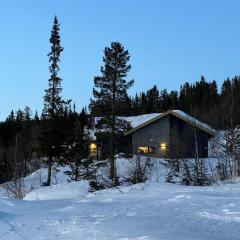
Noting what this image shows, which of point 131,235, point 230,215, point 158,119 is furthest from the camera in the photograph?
point 158,119

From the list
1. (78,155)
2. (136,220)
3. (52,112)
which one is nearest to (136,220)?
(136,220)

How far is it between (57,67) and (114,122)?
35.5ft

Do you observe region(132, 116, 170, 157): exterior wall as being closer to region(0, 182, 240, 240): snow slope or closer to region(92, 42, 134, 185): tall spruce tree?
region(92, 42, 134, 185): tall spruce tree

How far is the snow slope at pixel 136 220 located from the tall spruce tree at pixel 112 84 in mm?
27753

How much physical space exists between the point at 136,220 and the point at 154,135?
1882 inches

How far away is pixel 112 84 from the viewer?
4300cm

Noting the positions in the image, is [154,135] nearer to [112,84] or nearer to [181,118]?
[181,118]

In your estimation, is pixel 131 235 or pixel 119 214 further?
pixel 119 214

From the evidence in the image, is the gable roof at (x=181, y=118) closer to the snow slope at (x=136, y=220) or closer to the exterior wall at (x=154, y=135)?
the exterior wall at (x=154, y=135)

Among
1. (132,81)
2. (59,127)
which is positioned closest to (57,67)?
(59,127)

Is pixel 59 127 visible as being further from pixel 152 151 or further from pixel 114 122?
pixel 152 151

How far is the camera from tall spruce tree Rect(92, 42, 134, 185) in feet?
141

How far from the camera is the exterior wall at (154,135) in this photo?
5731 cm

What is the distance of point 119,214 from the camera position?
11781mm
